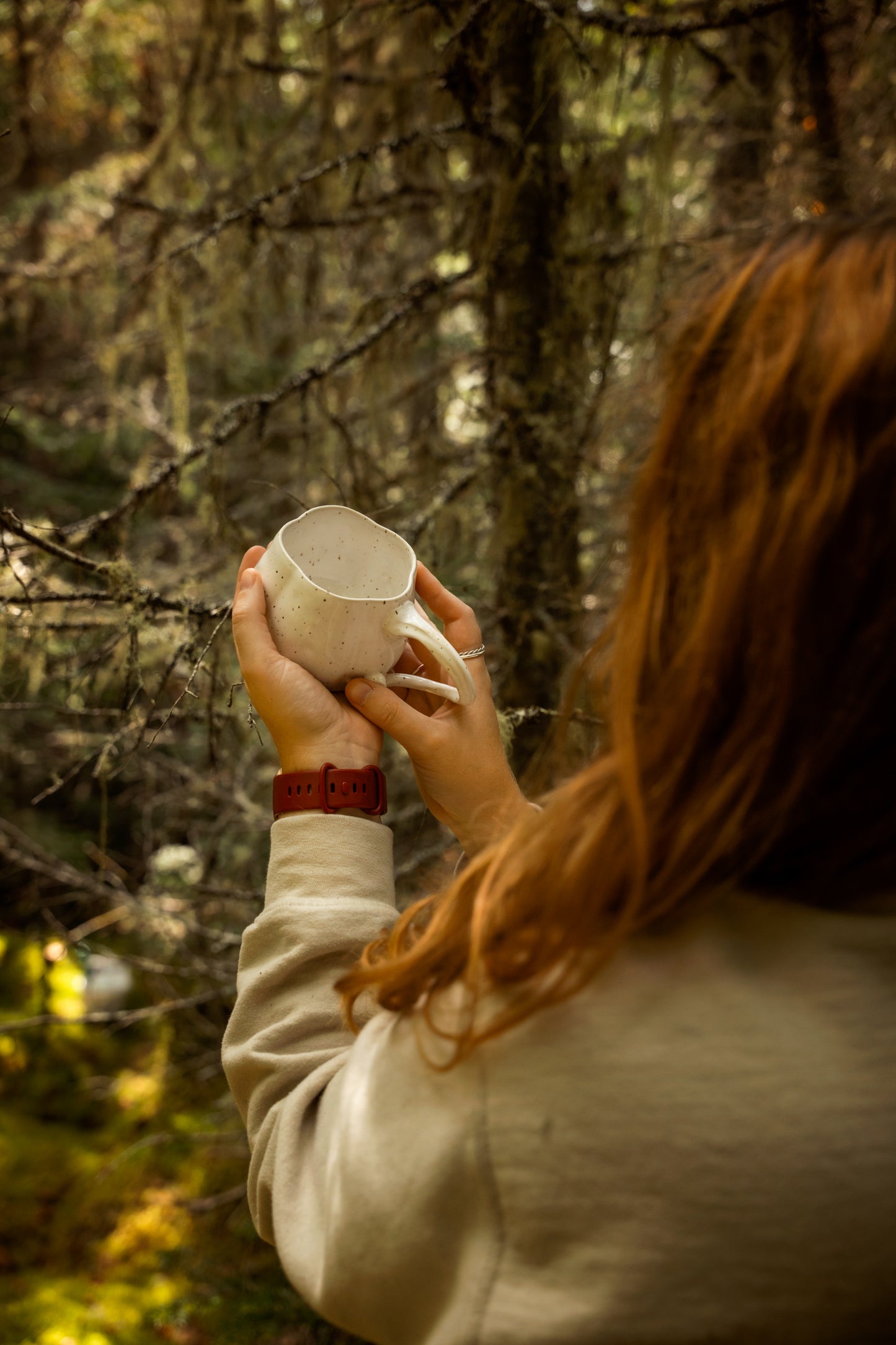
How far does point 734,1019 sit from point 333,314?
329 centimetres

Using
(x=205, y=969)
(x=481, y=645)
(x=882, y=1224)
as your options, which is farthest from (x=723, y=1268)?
(x=205, y=969)

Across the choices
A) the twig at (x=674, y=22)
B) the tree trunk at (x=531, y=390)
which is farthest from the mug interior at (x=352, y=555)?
the twig at (x=674, y=22)

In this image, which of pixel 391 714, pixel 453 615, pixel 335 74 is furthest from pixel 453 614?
pixel 335 74

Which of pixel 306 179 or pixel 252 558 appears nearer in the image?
pixel 252 558

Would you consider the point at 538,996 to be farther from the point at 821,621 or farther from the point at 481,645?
the point at 481,645

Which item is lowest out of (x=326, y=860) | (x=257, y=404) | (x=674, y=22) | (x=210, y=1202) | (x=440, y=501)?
(x=210, y=1202)

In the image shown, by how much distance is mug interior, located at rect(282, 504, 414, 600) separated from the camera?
126 cm

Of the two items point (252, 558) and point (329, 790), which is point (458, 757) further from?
point (252, 558)

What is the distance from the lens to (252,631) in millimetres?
1124

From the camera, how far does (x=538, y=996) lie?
0.69 metres

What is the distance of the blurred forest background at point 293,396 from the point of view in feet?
6.18

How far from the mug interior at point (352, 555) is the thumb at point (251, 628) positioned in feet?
0.35

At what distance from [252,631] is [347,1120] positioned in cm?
59

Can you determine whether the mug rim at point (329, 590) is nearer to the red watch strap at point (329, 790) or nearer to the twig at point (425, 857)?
the red watch strap at point (329, 790)
